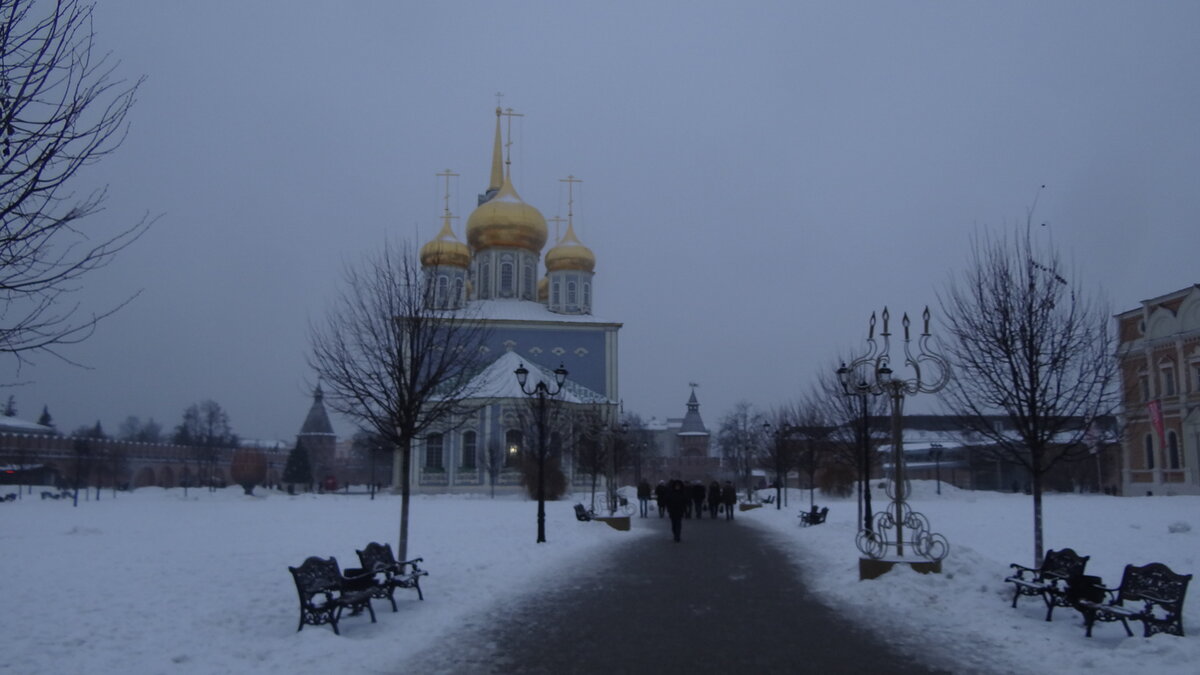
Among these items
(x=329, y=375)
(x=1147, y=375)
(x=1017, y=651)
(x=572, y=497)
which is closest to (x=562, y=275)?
(x=572, y=497)

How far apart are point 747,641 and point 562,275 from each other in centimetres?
4915

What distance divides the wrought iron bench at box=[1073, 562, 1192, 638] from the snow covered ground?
22 centimetres

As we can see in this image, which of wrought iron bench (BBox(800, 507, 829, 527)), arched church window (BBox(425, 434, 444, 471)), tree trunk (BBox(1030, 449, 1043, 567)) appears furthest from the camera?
arched church window (BBox(425, 434, 444, 471))

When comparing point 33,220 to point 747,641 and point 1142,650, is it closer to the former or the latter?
point 747,641

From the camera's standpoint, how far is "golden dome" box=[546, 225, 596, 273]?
5719cm

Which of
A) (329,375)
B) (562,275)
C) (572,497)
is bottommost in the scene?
(572,497)

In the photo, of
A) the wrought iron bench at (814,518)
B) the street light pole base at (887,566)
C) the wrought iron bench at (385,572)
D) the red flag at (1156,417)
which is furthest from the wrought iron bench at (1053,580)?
the red flag at (1156,417)

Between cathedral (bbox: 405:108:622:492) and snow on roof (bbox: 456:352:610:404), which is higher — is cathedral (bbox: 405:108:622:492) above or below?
above

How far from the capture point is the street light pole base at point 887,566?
464 inches

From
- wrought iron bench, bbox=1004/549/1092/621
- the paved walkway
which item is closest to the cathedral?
the paved walkway

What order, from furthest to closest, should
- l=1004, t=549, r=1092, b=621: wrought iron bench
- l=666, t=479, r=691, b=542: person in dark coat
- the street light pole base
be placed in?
l=666, t=479, r=691, b=542: person in dark coat, the street light pole base, l=1004, t=549, r=1092, b=621: wrought iron bench

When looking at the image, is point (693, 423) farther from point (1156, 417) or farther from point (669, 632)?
point (669, 632)

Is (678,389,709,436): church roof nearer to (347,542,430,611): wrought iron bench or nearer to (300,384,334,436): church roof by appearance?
(300,384,334,436): church roof

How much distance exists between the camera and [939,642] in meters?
8.59
